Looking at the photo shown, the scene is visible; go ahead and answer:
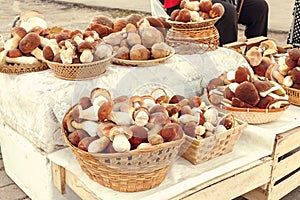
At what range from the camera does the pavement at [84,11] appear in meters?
5.26

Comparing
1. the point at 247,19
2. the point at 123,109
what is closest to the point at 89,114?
the point at 123,109

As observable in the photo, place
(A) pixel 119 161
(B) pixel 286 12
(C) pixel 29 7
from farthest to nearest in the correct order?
(C) pixel 29 7
(B) pixel 286 12
(A) pixel 119 161

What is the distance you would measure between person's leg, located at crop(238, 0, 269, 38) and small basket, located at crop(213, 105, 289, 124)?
1.53 metres

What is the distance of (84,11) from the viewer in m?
6.44

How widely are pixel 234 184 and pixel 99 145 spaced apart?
502mm

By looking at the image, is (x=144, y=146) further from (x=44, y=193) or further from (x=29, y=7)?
(x=29, y=7)

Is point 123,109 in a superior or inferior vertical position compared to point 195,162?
superior

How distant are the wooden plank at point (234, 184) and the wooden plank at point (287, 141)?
6 cm

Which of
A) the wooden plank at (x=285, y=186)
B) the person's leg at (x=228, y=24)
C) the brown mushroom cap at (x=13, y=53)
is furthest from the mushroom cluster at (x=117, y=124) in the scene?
the person's leg at (x=228, y=24)

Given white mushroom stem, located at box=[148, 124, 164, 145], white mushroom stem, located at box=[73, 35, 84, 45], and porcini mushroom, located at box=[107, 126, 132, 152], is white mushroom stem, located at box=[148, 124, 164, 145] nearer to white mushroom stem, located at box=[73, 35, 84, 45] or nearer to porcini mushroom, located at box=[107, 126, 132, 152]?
porcini mushroom, located at box=[107, 126, 132, 152]

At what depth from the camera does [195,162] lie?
143cm

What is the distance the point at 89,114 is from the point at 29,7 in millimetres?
5769

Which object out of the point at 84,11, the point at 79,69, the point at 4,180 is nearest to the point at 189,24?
the point at 79,69

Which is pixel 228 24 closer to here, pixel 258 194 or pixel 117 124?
pixel 258 194
